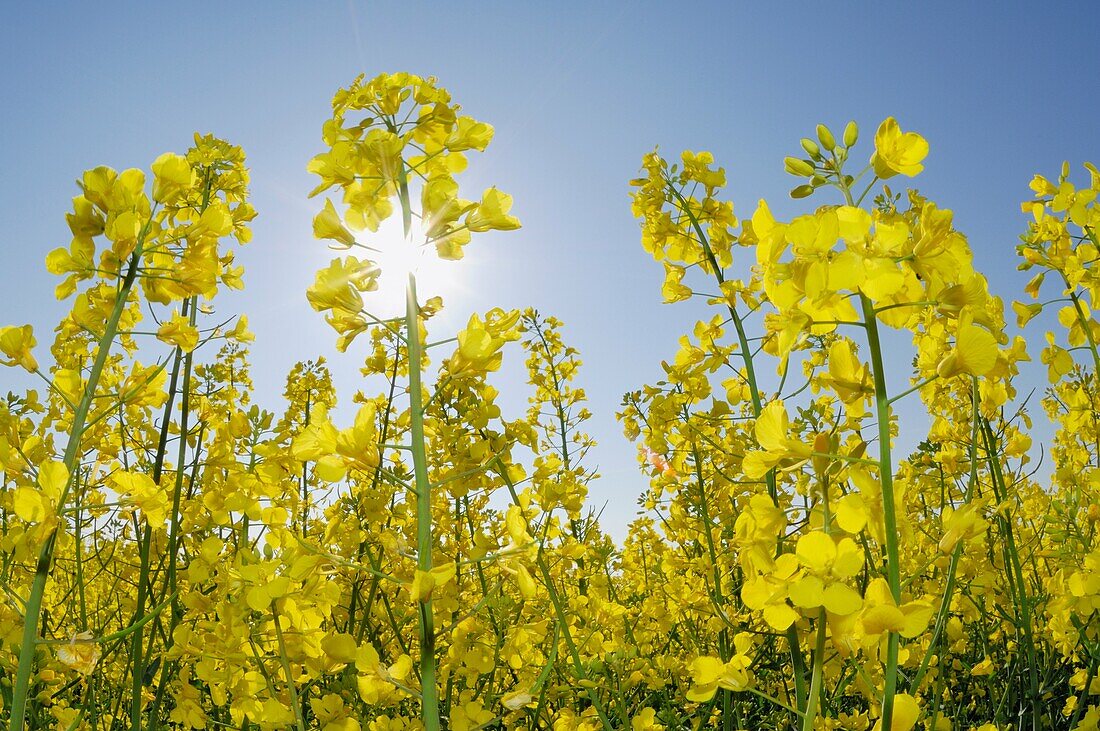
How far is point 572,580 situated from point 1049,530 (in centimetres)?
329

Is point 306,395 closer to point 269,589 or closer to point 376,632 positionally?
point 376,632

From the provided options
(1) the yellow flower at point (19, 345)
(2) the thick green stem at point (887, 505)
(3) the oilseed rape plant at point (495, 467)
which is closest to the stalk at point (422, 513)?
(3) the oilseed rape plant at point (495, 467)

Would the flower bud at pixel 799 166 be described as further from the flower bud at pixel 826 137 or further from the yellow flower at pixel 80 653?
the yellow flower at pixel 80 653

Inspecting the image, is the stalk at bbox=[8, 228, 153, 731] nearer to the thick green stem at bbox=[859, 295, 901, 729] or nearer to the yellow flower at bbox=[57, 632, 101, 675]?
the yellow flower at bbox=[57, 632, 101, 675]

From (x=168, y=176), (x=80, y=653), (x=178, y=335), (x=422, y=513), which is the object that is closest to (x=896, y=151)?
(x=422, y=513)

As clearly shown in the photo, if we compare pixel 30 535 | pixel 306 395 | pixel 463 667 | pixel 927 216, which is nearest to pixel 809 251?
pixel 927 216

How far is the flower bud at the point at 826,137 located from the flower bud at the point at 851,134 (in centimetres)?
7

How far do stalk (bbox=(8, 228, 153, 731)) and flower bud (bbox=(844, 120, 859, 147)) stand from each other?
1.78m

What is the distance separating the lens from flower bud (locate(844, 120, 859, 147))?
168 cm

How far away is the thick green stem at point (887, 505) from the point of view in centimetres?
131

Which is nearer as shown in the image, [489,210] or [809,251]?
[809,251]

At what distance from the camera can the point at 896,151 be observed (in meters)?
1.58

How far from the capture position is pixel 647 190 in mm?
3336

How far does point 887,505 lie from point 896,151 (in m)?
0.79
